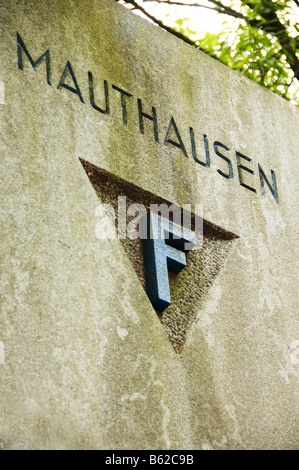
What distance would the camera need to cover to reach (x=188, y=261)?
4020mm

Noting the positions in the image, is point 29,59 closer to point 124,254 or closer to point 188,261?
point 124,254

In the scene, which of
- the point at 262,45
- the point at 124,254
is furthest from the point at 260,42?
the point at 124,254

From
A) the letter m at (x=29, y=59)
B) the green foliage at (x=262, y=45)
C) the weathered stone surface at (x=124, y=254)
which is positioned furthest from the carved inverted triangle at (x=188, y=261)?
the green foliage at (x=262, y=45)

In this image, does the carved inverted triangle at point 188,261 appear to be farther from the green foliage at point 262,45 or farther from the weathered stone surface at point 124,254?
the green foliage at point 262,45

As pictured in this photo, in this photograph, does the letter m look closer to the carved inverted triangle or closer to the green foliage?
the carved inverted triangle

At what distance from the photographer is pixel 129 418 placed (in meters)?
3.15

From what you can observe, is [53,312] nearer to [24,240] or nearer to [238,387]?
[24,240]

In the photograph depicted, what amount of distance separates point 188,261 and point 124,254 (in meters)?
0.52

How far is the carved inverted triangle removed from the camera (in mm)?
3695

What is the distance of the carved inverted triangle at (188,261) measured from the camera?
3.70 m

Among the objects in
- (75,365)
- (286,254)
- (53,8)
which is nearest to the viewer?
(75,365)

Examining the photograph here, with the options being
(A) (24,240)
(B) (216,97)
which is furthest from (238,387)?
(B) (216,97)

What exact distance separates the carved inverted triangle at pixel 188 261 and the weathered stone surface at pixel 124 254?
0.15ft
